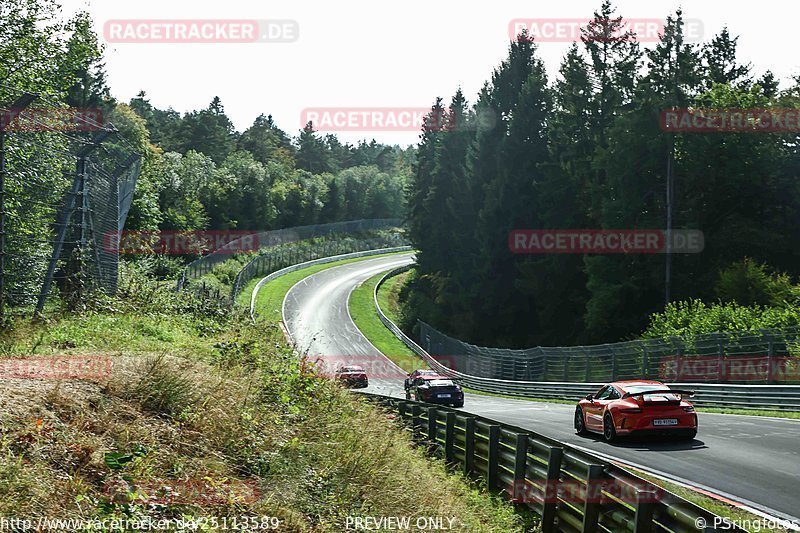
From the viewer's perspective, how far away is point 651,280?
50.1 metres

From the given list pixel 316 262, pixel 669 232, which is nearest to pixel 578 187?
pixel 669 232

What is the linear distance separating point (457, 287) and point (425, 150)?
992 inches

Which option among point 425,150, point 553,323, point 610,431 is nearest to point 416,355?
point 553,323

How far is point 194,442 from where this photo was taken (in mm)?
7879

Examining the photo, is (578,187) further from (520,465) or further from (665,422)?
(520,465)

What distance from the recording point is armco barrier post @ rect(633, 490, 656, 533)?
6.93m

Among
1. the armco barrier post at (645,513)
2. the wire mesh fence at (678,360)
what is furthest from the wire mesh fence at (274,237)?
the armco barrier post at (645,513)

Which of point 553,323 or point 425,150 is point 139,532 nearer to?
point 553,323

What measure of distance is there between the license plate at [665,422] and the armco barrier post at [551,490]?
680 cm

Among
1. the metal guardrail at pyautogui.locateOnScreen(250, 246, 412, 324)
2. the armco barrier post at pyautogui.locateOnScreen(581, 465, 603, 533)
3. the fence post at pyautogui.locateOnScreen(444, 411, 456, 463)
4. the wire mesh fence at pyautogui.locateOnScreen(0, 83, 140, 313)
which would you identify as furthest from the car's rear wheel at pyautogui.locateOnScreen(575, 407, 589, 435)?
the metal guardrail at pyautogui.locateOnScreen(250, 246, 412, 324)

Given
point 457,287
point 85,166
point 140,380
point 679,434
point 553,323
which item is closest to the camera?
point 140,380

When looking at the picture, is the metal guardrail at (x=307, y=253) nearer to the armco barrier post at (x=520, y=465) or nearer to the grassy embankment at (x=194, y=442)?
the grassy embankment at (x=194, y=442)

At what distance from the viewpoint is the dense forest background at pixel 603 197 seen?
158 ft

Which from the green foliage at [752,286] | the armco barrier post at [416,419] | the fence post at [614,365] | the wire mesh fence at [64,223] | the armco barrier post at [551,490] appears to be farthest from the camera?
the green foliage at [752,286]
